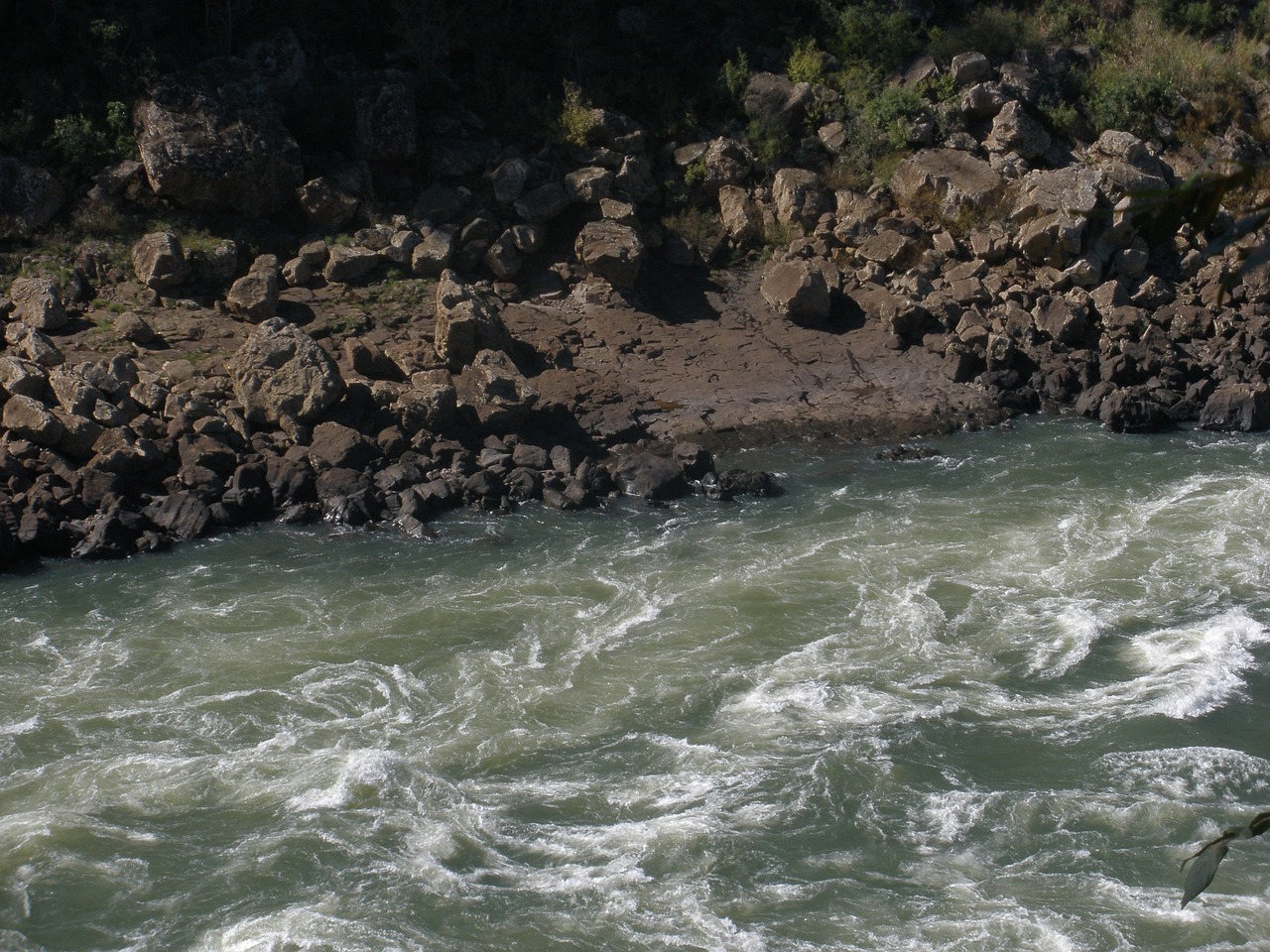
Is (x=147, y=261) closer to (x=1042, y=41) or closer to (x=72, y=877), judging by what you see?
(x=72, y=877)

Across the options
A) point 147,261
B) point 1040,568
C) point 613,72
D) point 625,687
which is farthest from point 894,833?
point 613,72

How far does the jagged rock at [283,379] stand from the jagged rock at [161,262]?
303 centimetres

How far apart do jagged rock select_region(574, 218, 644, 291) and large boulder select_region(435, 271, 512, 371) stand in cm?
250

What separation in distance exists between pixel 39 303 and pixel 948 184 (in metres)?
14.1

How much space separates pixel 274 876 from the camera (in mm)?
8609

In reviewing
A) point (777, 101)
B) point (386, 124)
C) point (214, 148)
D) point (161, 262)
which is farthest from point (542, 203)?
point (161, 262)

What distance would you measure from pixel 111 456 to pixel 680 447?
21.8ft

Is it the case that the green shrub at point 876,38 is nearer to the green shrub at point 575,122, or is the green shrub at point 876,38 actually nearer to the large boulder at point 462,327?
the green shrub at point 575,122

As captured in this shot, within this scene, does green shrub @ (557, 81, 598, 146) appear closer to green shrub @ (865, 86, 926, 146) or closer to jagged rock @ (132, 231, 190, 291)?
green shrub @ (865, 86, 926, 146)

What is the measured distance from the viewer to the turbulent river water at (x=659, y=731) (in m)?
8.30

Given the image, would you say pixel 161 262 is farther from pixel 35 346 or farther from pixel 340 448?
pixel 340 448

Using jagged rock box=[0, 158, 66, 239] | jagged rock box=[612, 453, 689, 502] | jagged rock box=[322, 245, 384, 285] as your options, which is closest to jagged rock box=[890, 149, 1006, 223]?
jagged rock box=[612, 453, 689, 502]

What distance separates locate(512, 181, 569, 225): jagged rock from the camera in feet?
67.1

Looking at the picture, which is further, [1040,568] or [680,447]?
[680,447]
